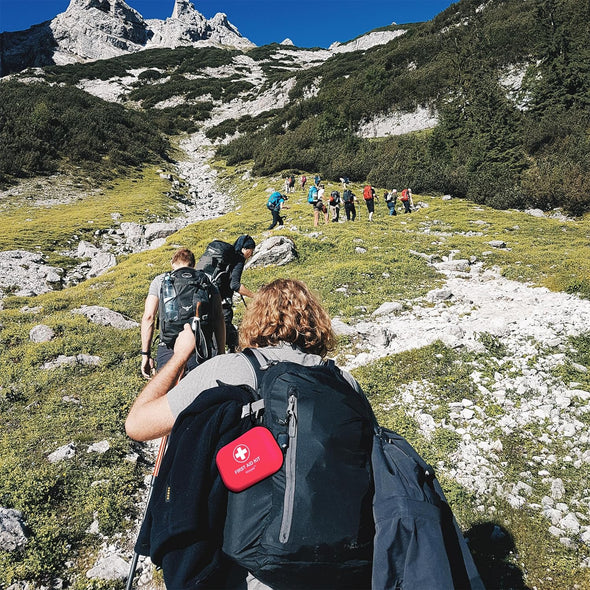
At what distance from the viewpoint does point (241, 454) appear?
1.58m

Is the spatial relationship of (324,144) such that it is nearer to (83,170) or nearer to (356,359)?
(83,170)

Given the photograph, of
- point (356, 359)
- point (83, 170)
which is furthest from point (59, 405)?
point (83, 170)

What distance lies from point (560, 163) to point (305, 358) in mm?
26593

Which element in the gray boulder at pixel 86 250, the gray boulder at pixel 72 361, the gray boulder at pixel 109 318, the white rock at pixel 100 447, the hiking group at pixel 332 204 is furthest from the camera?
the hiking group at pixel 332 204

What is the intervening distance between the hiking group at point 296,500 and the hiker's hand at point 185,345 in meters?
0.86

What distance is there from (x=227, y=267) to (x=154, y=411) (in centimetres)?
376

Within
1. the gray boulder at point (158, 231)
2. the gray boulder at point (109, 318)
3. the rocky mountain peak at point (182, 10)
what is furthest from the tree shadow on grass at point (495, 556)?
the rocky mountain peak at point (182, 10)

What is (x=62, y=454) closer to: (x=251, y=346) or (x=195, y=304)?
(x=195, y=304)

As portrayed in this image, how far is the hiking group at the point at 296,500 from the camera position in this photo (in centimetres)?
149

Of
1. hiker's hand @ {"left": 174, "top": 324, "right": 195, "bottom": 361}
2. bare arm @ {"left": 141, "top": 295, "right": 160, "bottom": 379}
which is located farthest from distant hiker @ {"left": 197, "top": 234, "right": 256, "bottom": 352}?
hiker's hand @ {"left": 174, "top": 324, "right": 195, "bottom": 361}

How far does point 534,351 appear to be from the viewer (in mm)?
6156

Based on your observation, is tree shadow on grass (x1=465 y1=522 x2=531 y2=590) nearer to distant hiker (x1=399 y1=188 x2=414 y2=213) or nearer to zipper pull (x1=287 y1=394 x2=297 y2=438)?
zipper pull (x1=287 y1=394 x2=297 y2=438)

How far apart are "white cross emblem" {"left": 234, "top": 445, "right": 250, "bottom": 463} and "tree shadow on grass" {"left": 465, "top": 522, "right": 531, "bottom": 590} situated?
3151 millimetres

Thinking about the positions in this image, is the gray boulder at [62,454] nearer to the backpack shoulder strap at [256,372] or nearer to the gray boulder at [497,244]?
the backpack shoulder strap at [256,372]
